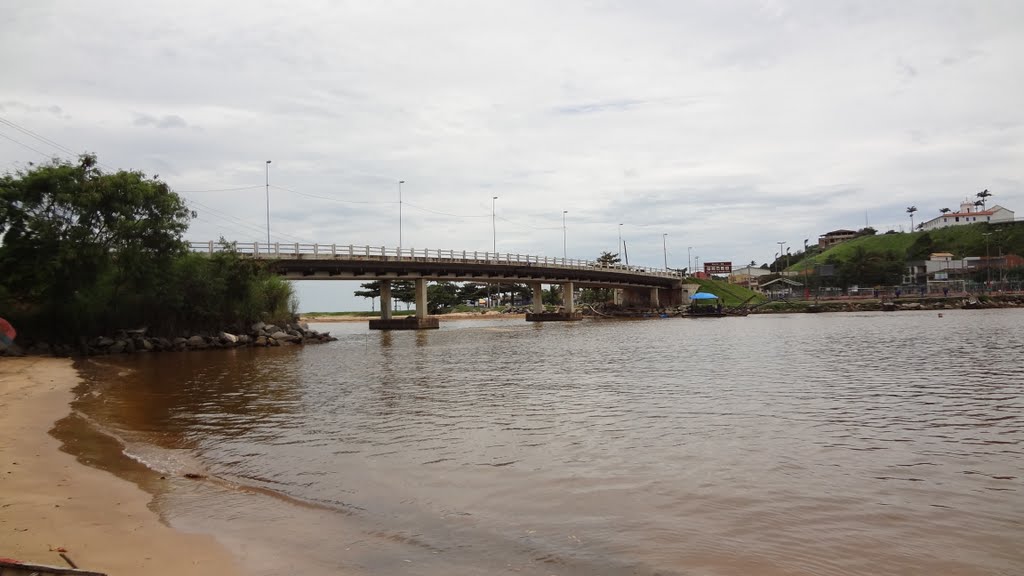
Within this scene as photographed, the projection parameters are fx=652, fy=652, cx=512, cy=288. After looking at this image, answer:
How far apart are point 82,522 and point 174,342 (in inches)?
1767

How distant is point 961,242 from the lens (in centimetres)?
16588

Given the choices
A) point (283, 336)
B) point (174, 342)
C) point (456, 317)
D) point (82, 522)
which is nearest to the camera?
point (82, 522)

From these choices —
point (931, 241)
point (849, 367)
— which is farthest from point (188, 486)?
point (931, 241)

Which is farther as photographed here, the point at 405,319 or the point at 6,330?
→ the point at 405,319

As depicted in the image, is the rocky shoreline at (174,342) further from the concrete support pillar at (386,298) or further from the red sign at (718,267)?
the red sign at (718,267)

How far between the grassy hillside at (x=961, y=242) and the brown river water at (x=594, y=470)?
156m

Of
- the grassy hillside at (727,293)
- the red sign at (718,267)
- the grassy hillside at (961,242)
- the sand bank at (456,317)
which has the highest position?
the grassy hillside at (961,242)

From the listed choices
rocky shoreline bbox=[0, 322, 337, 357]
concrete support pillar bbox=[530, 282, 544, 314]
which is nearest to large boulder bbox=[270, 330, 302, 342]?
rocky shoreline bbox=[0, 322, 337, 357]

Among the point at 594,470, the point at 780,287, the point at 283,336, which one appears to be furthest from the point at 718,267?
the point at 594,470

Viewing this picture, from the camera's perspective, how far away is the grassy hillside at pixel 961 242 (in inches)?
5861

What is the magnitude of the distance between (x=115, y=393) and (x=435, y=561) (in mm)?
21504

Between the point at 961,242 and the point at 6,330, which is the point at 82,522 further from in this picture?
the point at 961,242

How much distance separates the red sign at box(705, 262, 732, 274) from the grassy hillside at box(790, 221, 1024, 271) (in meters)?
29.9

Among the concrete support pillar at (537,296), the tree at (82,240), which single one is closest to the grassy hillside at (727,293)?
the concrete support pillar at (537,296)
